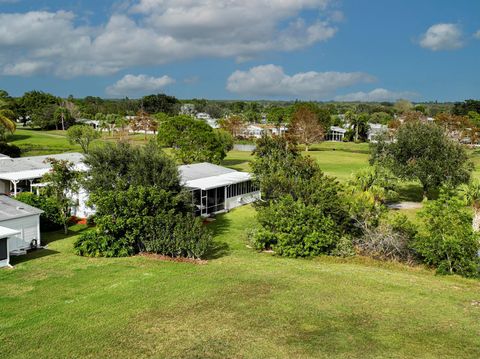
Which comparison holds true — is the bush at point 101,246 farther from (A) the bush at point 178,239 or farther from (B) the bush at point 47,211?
(B) the bush at point 47,211

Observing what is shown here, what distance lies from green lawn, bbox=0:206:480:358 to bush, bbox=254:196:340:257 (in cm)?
146

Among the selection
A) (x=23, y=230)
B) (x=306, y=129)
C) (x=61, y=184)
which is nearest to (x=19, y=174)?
(x=61, y=184)

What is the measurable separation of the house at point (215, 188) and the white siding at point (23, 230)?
944cm

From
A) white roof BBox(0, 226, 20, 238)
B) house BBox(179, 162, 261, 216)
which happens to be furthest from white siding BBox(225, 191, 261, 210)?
white roof BBox(0, 226, 20, 238)

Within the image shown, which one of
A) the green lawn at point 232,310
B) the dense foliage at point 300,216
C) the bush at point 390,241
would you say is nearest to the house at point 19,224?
the green lawn at point 232,310

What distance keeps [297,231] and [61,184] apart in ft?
43.8

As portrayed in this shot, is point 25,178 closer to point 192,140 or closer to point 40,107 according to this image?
point 192,140

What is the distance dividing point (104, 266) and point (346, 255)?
11006mm

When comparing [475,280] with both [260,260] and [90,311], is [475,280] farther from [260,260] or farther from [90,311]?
[90,311]

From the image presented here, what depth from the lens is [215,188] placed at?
107ft

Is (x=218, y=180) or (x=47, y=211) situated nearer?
(x=47, y=211)

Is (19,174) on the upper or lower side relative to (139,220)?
upper

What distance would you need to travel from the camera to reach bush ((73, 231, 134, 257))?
21.6 metres

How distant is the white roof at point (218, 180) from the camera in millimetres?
31752
